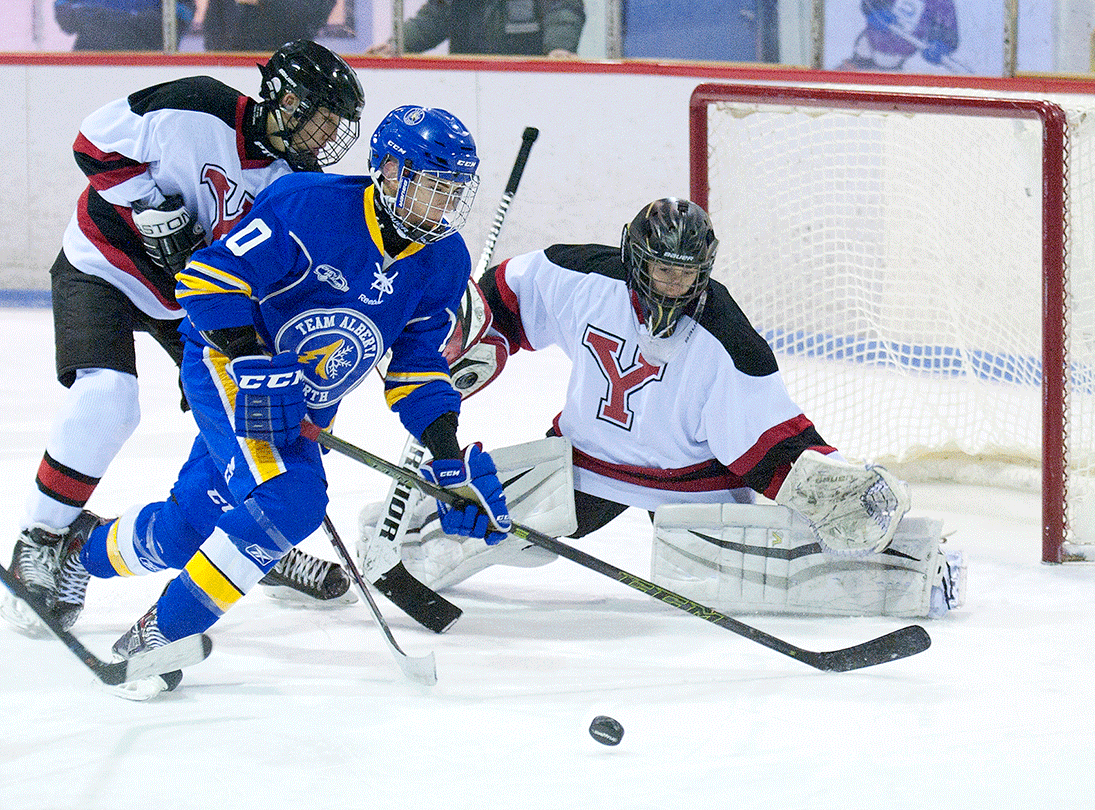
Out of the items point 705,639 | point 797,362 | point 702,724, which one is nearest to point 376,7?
point 797,362

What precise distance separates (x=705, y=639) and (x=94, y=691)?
1109 mm

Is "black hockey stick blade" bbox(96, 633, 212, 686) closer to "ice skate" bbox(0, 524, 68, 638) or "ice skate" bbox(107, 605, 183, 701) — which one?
"ice skate" bbox(107, 605, 183, 701)

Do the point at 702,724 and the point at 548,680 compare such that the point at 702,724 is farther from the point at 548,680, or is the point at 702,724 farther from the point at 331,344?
the point at 331,344

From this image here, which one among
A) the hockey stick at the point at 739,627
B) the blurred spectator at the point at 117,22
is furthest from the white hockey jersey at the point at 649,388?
the blurred spectator at the point at 117,22

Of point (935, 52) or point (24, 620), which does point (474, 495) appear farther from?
point (935, 52)

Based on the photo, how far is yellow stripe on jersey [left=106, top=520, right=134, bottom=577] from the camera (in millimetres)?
2297

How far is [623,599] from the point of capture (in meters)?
2.69

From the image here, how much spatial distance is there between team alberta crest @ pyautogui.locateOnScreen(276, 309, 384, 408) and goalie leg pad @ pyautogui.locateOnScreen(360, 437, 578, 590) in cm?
50

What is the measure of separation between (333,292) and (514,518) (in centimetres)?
74

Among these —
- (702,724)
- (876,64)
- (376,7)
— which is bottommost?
(702,724)

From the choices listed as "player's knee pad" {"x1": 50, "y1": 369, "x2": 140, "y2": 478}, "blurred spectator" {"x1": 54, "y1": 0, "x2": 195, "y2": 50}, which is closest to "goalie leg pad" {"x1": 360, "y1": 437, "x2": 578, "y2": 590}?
"player's knee pad" {"x1": 50, "y1": 369, "x2": 140, "y2": 478}

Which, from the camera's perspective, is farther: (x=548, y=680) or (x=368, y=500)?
(x=368, y=500)

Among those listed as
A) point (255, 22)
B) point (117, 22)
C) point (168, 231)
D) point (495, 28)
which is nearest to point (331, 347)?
point (168, 231)

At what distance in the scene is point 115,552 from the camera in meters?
2.30
